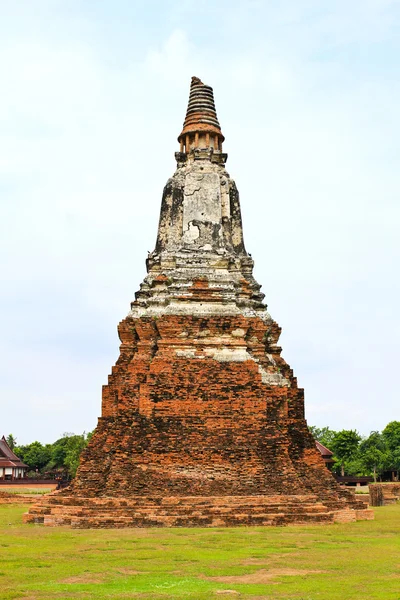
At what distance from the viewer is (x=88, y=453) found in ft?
68.3

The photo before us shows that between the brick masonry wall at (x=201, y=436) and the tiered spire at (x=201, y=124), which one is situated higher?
the tiered spire at (x=201, y=124)

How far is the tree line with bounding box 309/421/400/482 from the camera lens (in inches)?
1962

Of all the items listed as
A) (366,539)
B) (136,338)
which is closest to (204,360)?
(136,338)

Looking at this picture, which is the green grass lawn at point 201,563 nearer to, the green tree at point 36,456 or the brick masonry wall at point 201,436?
the brick masonry wall at point 201,436

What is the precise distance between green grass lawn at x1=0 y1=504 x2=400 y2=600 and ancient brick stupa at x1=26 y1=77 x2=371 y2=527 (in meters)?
1.08

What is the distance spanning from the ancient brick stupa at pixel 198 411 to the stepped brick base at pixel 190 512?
0.03 meters

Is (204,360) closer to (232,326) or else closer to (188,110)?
(232,326)

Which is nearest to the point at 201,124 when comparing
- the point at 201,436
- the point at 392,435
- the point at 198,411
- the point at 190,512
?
the point at 198,411

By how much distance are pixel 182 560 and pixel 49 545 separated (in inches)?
134

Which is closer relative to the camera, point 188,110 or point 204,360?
point 204,360

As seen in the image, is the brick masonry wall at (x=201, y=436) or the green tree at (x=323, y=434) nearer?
the brick masonry wall at (x=201, y=436)

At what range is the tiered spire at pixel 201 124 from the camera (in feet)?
78.5

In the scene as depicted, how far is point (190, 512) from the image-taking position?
17031mm

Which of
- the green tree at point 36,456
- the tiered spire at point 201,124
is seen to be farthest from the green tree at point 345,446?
the tiered spire at point 201,124
